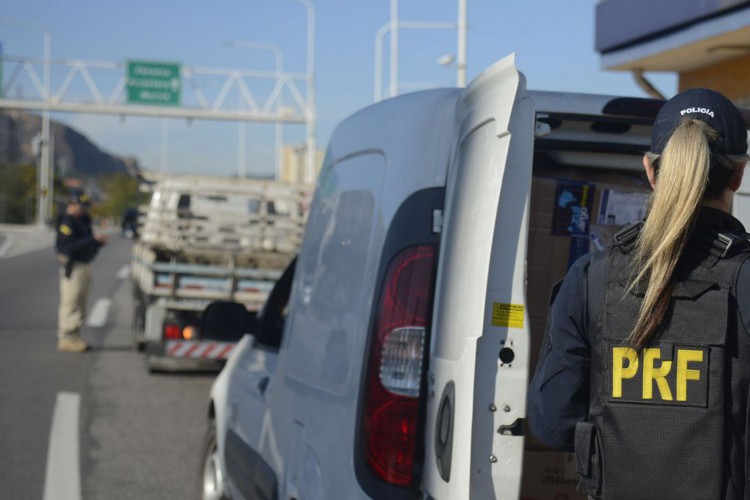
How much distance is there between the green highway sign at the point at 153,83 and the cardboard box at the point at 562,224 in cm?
3867

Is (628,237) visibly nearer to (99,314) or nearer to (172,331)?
(172,331)

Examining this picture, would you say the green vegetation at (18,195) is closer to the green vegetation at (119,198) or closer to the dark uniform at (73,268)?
the green vegetation at (119,198)

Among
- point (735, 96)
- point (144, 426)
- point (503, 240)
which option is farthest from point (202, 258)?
point (503, 240)

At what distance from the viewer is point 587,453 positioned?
2211mm

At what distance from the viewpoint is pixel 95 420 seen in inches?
344

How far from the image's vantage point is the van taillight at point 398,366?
2902 mm

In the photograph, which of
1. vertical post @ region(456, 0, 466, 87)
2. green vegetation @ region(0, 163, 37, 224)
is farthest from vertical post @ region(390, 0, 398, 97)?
green vegetation @ region(0, 163, 37, 224)

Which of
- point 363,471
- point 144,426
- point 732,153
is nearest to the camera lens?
point 732,153

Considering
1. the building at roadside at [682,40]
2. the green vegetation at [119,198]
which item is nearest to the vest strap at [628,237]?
the building at roadside at [682,40]

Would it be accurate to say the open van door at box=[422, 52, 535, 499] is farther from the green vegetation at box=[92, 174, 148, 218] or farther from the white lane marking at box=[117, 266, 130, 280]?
the green vegetation at box=[92, 174, 148, 218]

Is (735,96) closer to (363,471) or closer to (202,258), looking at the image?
(202,258)

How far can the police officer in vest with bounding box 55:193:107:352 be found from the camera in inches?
494

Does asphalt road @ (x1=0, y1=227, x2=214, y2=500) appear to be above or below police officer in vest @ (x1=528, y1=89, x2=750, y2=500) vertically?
below

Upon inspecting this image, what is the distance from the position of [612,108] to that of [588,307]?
1045mm
